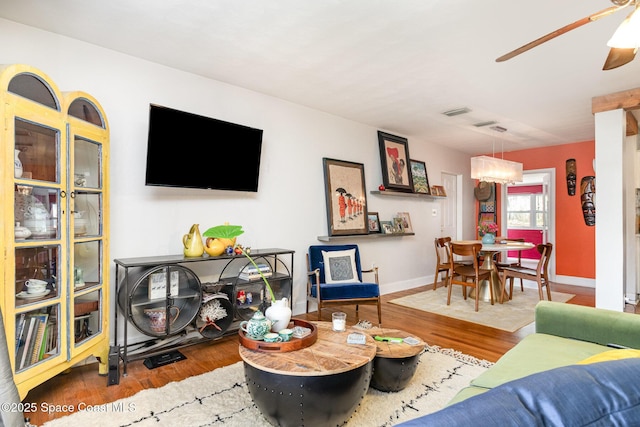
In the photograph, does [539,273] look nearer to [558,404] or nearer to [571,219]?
[571,219]

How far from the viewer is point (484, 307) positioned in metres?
4.52

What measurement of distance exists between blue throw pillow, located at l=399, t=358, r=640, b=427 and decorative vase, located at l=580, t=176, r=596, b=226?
6.72 meters

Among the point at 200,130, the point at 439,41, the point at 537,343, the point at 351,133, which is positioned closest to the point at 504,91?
the point at 439,41

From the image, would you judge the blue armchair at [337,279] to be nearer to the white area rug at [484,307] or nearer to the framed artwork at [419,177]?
the white area rug at [484,307]

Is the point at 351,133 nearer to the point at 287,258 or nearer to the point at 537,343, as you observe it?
the point at 287,258

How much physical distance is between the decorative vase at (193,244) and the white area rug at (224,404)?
3.22 ft

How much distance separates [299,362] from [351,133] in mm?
3681

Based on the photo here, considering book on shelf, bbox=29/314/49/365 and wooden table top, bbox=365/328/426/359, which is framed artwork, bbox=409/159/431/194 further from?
book on shelf, bbox=29/314/49/365

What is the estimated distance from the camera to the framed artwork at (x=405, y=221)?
5.58 metres

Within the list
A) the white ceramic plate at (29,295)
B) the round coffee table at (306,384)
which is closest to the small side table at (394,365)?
the round coffee table at (306,384)

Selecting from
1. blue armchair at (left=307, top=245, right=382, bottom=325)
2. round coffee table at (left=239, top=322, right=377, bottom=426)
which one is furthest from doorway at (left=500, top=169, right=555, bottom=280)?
round coffee table at (left=239, top=322, right=377, bottom=426)

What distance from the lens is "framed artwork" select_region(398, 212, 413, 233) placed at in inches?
220

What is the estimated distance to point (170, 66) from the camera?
10.5 feet

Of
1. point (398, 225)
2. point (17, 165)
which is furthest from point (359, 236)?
point (17, 165)
